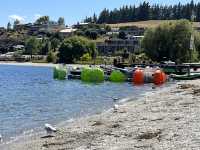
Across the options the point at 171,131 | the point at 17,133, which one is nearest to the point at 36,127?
the point at 17,133

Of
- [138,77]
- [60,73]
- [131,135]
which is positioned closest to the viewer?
[131,135]

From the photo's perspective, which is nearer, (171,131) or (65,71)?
(171,131)

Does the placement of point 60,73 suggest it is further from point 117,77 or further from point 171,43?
point 171,43

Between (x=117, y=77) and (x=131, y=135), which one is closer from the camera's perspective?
(x=131, y=135)

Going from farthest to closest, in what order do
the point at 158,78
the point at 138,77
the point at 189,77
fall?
the point at 189,77 < the point at 138,77 < the point at 158,78

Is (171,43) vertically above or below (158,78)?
above

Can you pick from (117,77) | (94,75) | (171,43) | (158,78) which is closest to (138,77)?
(158,78)

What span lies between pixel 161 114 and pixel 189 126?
6556 mm

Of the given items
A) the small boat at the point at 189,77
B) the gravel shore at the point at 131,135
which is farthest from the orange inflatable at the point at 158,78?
the gravel shore at the point at 131,135

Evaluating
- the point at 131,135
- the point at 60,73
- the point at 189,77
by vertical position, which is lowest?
the point at 60,73

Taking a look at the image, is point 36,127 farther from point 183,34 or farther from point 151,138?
point 183,34

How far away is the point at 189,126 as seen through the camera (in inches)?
848

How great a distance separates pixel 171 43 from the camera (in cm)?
12288

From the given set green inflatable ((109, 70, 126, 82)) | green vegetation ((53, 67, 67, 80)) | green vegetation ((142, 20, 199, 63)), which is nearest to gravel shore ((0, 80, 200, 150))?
green inflatable ((109, 70, 126, 82))
